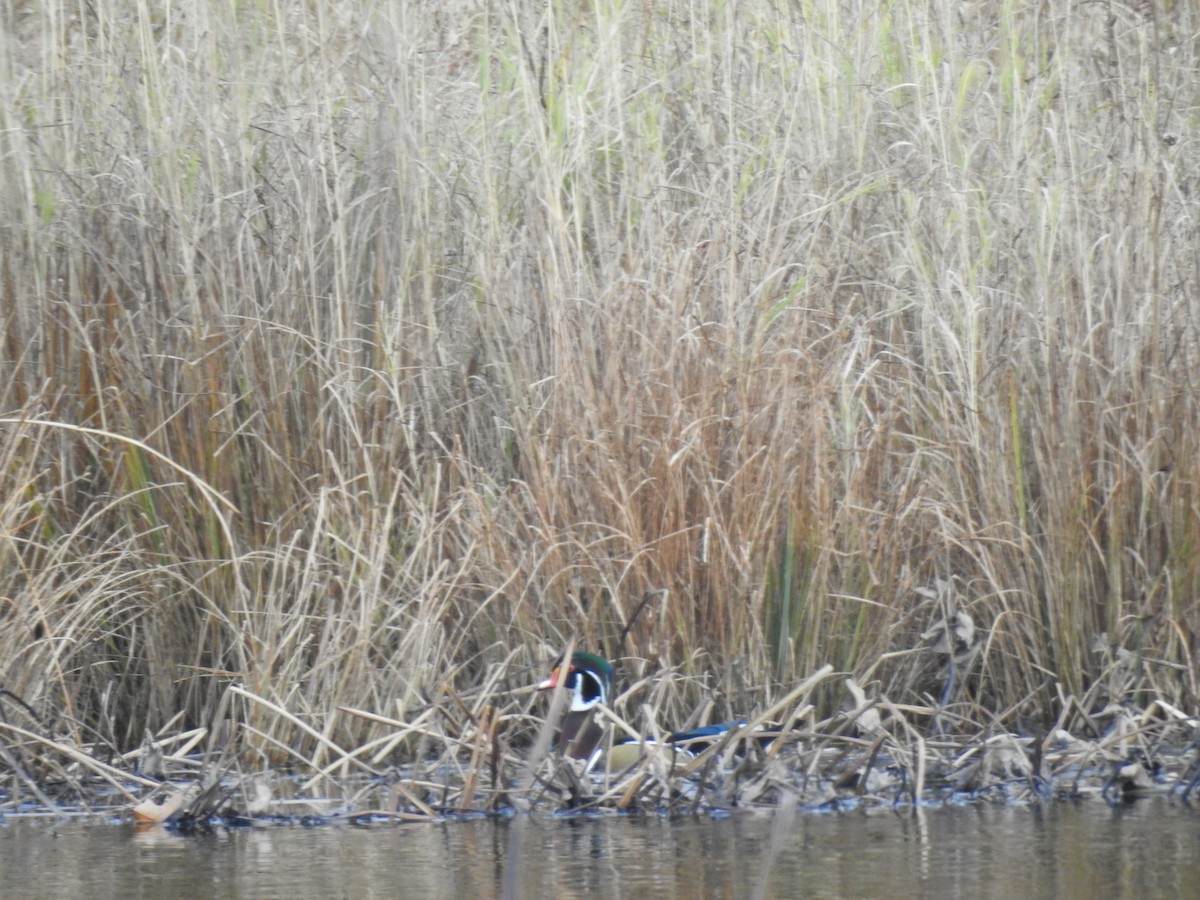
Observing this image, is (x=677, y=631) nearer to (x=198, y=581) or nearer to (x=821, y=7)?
(x=198, y=581)

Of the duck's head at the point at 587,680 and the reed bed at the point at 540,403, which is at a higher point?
the reed bed at the point at 540,403

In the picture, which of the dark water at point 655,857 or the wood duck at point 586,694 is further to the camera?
the wood duck at point 586,694

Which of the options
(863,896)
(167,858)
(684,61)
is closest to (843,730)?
(863,896)

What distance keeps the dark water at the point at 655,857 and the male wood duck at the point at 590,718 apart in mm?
264

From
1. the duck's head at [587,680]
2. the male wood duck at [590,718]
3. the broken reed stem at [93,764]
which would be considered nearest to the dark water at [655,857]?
the broken reed stem at [93,764]

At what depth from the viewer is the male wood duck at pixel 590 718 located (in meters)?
4.09

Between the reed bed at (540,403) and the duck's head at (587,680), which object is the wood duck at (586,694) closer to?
the duck's head at (587,680)

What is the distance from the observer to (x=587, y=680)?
419 centimetres

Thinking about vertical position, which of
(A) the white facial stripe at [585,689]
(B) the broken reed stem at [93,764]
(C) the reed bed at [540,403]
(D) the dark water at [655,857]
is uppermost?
(C) the reed bed at [540,403]

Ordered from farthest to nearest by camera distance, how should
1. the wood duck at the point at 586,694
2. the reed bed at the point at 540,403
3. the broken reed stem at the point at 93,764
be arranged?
1. the reed bed at the point at 540,403
2. the wood duck at the point at 586,694
3. the broken reed stem at the point at 93,764

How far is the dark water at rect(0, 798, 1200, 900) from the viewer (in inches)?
126

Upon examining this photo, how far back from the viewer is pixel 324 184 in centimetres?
486

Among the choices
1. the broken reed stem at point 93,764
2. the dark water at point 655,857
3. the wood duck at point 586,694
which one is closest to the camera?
the dark water at point 655,857

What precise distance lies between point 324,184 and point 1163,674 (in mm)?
2527
